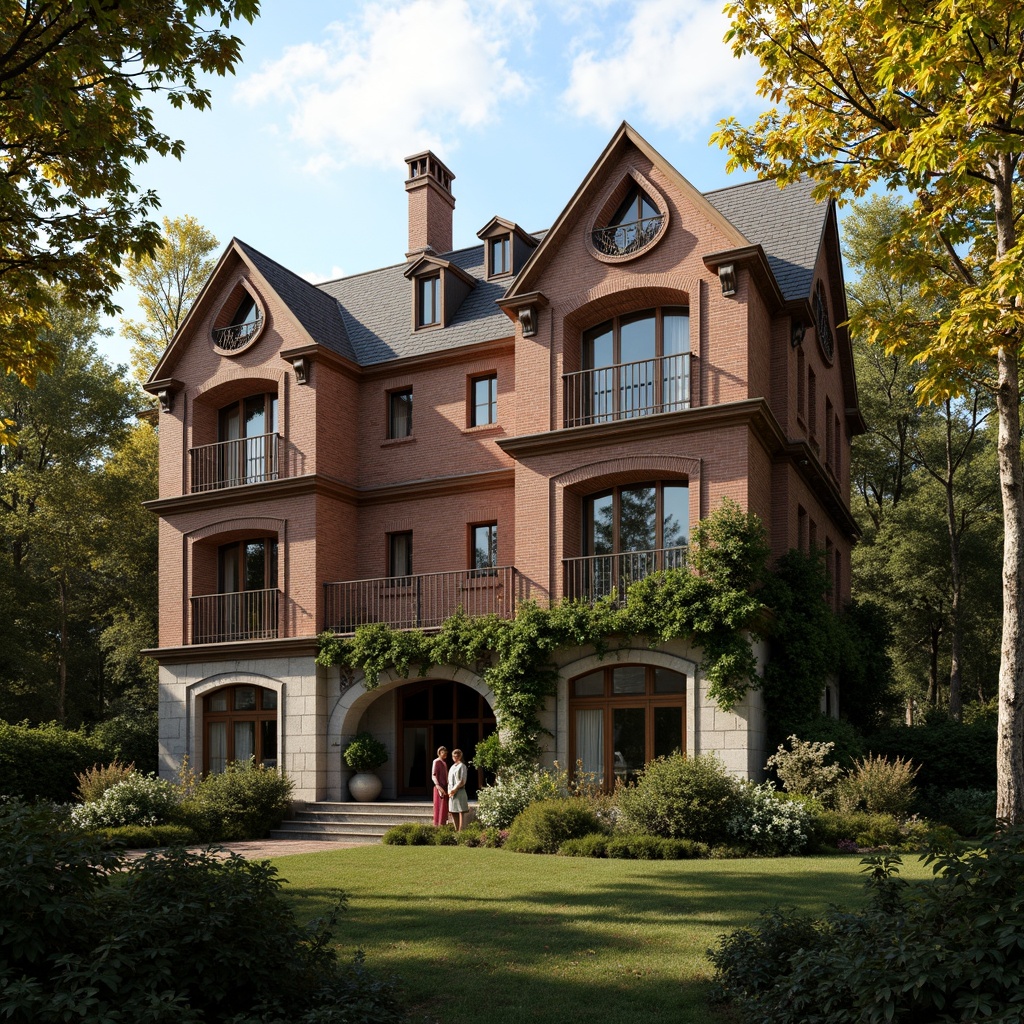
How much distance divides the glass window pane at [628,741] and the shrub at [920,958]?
41.2 feet

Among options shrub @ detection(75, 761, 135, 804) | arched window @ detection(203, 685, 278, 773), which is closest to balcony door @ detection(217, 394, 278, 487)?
arched window @ detection(203, 685, 278, 773)

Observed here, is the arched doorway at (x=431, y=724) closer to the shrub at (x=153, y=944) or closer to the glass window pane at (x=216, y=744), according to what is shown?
the glass window pane at (x=216, y=744)

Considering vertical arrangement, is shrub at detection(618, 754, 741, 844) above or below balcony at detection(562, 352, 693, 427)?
below

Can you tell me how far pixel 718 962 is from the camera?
7645 mm

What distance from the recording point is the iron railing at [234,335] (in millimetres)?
25703

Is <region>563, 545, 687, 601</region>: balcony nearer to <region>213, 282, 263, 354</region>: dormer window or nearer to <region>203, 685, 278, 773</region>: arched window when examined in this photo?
<region>203, 685, 278, 773</region>: arched window

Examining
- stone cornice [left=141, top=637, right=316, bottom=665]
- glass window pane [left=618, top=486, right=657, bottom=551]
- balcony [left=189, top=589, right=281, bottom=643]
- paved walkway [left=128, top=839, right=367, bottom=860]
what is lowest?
paved walkway [left=128, top=839, right=367, bottom=860]

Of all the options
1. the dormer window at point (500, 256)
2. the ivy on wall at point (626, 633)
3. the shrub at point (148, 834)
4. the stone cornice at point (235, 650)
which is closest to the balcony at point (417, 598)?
the stone cornice at point (235, 650)

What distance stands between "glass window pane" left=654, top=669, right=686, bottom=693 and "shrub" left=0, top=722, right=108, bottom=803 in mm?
13193

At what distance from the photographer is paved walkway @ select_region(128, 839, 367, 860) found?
17016 millimetres

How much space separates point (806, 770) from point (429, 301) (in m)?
14.3

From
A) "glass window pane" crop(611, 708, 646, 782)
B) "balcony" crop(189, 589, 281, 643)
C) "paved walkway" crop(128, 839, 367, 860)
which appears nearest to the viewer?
"paved walkway" crop(128, 839, 367, 860)

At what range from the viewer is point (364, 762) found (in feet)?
72.6

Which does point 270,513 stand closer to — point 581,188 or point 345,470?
point 345,470
